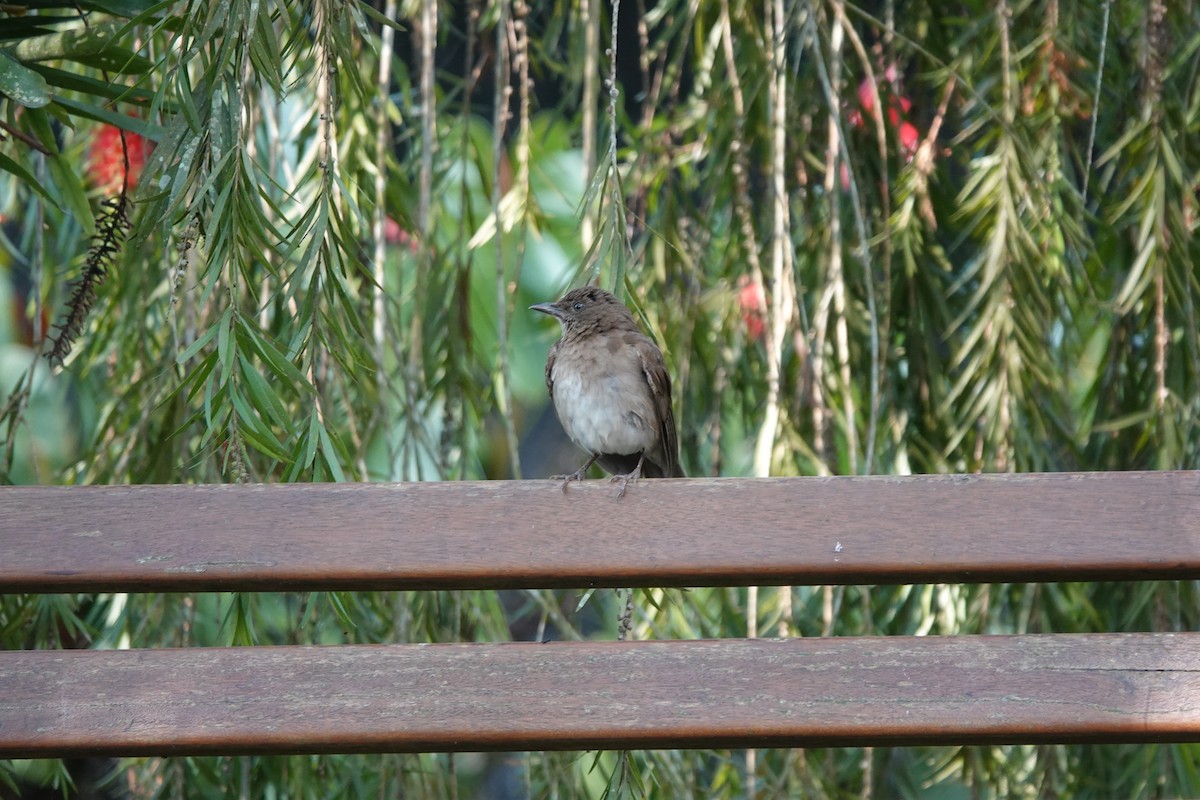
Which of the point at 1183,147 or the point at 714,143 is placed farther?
the point at 714,143

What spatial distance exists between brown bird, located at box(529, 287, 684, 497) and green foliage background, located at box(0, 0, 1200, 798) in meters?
0.08

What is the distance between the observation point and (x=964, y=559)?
5.34 feet

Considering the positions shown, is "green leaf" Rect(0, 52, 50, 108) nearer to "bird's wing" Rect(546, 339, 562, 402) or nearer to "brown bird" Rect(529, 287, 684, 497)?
"brown bird" Rect(529, 287, 684, 497)

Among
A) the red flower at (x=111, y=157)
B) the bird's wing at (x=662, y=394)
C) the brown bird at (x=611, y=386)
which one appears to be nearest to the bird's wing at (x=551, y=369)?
the brown bird at (x=611, y=386)

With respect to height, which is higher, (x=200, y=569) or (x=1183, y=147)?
(x=1183, y=147)

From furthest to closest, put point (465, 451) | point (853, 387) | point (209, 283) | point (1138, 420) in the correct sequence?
point (853, 387) < point (465, 451) < point (1138, 420) < point (209, 283)

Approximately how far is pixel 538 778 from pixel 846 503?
46.9 inches

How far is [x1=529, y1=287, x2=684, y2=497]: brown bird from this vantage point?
9.14ft

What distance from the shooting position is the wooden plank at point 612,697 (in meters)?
1.60

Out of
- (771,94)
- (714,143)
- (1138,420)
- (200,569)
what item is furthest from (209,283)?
(1138,420)

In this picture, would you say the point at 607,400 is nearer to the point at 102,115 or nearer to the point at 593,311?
the point at 593,311

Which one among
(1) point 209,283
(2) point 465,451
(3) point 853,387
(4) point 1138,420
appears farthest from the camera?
(3) point 853,387

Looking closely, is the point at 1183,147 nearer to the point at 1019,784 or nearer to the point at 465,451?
the point at 1019,784

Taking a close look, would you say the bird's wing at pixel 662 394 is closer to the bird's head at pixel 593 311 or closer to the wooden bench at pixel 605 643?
the bird's head at pixel 593 311
